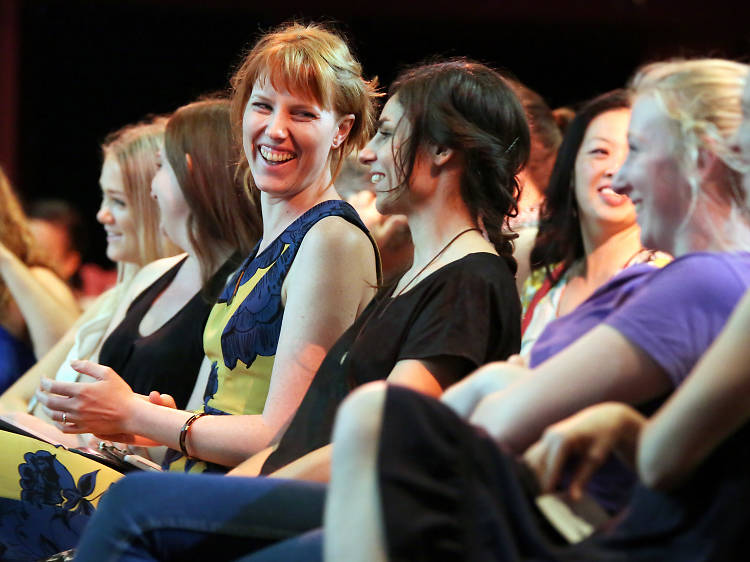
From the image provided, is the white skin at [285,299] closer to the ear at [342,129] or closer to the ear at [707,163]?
the ear at [342,129]

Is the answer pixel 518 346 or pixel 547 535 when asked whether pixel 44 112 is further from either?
pixel 547 535

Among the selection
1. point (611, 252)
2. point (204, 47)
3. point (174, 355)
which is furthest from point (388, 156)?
point (204, 47)

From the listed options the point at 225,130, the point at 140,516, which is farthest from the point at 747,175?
the point at 225,130

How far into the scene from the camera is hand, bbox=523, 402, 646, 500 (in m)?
1.12

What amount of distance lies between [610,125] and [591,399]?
1.44m

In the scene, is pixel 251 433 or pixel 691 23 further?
pixel 691 23

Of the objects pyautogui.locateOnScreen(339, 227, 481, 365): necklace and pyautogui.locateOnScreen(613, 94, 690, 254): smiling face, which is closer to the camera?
pyautogui.locateOnScreen(613, 94, 690, 254): smiling face

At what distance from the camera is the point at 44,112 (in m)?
6.23

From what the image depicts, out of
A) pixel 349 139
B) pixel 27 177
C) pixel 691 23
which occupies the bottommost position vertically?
pixel 27 177

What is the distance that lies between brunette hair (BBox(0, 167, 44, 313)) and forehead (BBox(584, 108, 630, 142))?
70.0 inches

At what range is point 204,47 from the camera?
5914 mm

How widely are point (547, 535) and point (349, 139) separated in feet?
3.74

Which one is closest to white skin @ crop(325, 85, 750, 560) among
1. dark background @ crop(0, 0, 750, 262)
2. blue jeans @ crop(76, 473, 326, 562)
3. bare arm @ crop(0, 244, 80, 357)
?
blue jeans @ crop(76, 473, 326, 562)

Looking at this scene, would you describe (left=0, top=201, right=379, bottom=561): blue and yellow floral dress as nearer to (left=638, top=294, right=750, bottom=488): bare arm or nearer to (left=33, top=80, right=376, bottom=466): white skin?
(left=33, top=80, right=376, bottom=466): white skin
